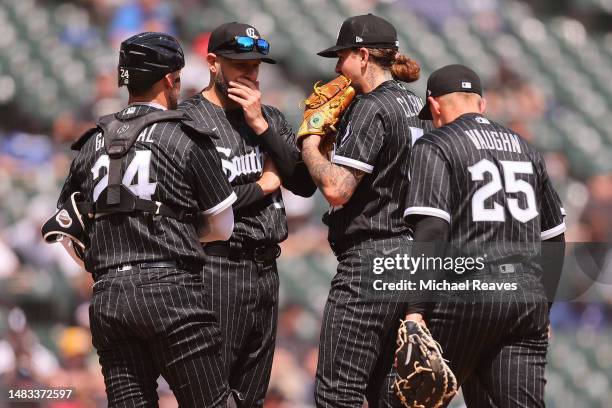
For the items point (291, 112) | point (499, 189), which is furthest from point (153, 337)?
point (291, 112)

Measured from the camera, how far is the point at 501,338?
3.81 m

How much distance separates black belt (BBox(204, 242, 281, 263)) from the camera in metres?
4.15

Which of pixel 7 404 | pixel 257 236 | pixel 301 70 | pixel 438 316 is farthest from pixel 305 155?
pixel 301 70

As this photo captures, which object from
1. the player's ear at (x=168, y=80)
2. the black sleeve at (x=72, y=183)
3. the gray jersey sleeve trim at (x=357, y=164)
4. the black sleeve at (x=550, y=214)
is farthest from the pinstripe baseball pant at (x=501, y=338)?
the black sleeve at (x=72, y=183)

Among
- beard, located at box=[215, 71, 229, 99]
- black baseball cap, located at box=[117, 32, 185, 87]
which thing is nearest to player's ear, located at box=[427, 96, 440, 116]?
beard, located at box=[215, 71, 229, 99]

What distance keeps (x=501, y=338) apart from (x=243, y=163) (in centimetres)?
131

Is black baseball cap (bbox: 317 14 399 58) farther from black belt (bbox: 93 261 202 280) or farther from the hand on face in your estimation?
black belt (bbox: 93 261 202 280)

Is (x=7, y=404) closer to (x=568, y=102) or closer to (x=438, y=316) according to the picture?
(x=438, y=316)

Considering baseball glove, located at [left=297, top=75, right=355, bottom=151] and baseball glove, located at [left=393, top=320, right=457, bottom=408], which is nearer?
baseball glove, located at [left=393, top=320, right=457, bottom=408]

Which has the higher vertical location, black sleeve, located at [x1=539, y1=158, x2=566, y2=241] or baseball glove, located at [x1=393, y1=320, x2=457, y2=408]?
black sleeve, located at [x1=539, y1=158, x2=566, y2=241]

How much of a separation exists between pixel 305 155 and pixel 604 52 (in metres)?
5.30

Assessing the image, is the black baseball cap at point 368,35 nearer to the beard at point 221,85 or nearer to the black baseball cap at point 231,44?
the black baseball cap at point 231,44

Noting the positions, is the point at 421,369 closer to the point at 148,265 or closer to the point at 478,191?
the point at 478,191

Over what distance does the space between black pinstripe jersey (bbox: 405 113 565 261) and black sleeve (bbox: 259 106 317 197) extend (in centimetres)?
66
